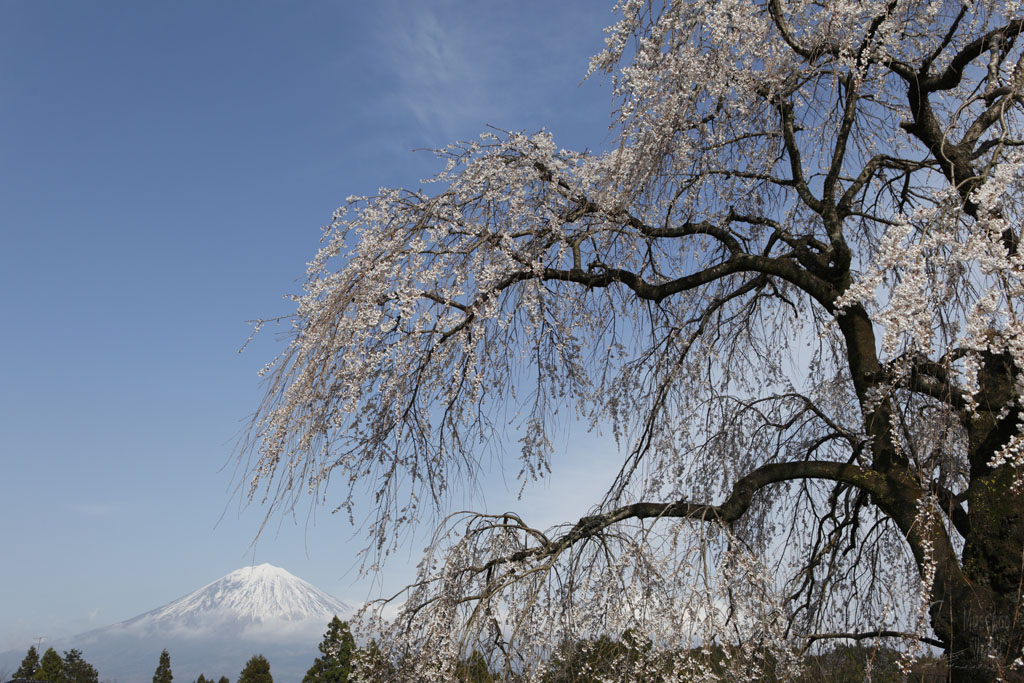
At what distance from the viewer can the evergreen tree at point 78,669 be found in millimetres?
28573

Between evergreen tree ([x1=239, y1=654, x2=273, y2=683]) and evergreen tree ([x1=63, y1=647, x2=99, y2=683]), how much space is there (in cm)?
627

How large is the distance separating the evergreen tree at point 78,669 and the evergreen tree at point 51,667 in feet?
15.0

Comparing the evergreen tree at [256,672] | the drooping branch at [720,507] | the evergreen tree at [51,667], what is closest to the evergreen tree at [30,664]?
the evergreen tree at [51,667]

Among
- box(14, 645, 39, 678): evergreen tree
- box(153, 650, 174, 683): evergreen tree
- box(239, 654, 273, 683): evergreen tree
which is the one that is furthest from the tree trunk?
box(153, 650, 174, 683): evergreen tree

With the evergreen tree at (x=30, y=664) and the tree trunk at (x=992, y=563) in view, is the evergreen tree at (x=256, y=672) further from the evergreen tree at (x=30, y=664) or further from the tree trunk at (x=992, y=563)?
the tree trunk at (x=992, y=563)

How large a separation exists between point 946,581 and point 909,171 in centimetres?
272

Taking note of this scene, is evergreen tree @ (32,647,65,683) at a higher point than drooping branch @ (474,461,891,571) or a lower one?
lower

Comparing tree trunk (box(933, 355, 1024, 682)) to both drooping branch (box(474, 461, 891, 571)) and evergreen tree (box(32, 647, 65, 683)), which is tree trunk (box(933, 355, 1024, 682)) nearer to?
drooping branch (box(474, 461, 891, 571))

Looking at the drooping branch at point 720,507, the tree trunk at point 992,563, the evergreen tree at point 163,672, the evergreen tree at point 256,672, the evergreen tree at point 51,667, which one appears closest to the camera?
the tree trunk at point 992,563

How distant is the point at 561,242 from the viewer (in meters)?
4.35

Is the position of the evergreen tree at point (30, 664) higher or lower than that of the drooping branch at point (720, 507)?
lower

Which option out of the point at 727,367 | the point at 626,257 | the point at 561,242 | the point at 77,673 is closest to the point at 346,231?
the point at 561,242

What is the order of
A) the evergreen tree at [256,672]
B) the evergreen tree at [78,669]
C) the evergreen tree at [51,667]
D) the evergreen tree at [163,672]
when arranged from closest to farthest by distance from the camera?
the evergreen tree at [51,667]
the evergreen tree at [256,672]
the evergreen tree at [78,669]
the evergreen tree at [163,672]

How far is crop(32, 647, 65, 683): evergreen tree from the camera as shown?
23047 mm
